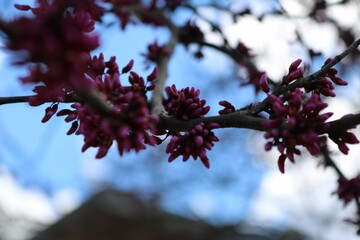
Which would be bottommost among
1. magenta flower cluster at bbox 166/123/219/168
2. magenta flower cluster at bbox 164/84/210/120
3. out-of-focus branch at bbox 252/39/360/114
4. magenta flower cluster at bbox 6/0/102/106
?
magenta flower cluster at bbox 6/0/102/106

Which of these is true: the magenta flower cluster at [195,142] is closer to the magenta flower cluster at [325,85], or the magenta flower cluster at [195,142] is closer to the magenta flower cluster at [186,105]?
the magenta flower cluster at [186,105]

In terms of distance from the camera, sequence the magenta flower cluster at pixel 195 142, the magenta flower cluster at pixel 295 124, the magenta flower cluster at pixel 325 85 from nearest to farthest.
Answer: the magenta flower cluster at pixel 295 124
the magenta flower cluster at pixel 195 142
the magenta flower cluster at pixel 325 85

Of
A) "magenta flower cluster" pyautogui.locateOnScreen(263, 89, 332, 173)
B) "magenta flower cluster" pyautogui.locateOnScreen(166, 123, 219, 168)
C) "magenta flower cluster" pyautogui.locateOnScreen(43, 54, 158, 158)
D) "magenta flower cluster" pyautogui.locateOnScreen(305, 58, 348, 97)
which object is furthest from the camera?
"magenta flower cluster" pyautogui.locateOnScreen(305, 58, 348, 97)

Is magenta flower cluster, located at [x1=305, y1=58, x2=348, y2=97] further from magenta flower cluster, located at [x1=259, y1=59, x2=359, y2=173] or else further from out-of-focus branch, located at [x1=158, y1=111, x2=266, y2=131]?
out-of-focus branch, located at [x1=158, y1=111, x2=266, y2=131]

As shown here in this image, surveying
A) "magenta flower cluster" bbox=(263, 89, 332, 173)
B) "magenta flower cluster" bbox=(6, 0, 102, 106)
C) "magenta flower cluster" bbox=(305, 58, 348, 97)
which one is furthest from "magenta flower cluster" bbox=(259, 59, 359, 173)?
"magenta flower cluster" bbox=(6, 0, 102, 106)

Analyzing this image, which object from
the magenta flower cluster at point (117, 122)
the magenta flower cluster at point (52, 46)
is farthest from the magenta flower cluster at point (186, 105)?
the magenta flower cluster at point (52, 46)

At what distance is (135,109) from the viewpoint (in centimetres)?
136

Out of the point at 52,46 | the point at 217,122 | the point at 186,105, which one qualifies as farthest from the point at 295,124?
the point at 52,46

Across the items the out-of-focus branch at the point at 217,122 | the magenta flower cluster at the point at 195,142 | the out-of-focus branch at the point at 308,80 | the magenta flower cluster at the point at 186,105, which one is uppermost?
the out-of-focus branch at the point at 308,80

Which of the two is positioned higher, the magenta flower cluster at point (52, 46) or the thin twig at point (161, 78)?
the thin twig at point (161, 78)

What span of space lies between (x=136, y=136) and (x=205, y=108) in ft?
1.21

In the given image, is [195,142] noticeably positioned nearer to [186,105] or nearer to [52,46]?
[186,105]

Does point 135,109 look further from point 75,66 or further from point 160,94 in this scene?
point 160,94

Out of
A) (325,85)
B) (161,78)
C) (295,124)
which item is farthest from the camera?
(161,78)
